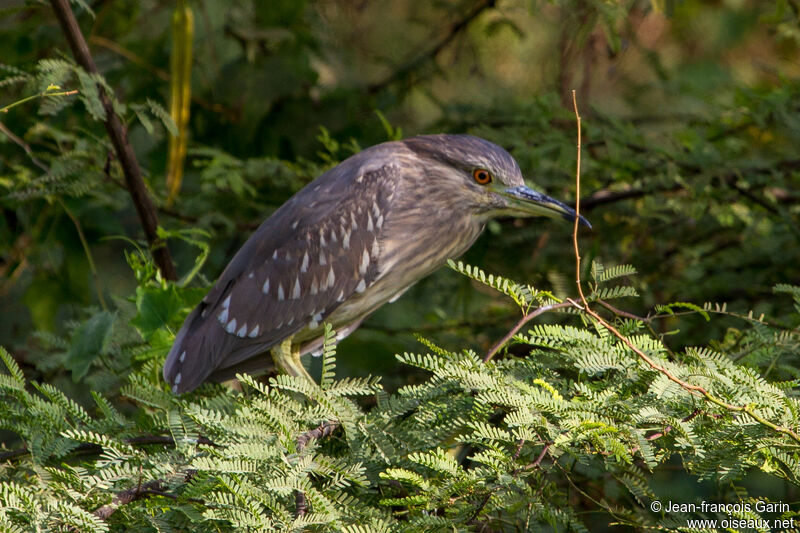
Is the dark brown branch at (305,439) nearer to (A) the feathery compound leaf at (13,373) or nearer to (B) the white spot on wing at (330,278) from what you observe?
(A) the feathery compound leaf at (13,373)

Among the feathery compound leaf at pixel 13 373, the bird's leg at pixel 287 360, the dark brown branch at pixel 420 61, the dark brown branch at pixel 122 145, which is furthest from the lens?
the dark brown branch at pixel 420 61

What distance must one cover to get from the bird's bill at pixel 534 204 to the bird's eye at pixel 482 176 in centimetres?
8

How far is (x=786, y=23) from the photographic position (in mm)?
3777

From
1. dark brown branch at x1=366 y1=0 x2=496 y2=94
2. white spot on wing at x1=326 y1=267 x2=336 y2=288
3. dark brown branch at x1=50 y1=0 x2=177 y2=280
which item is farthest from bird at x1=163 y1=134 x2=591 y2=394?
dark brown branch at x1=366 y1=0 x2=496 y2=94

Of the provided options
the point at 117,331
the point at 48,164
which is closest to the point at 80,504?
the point at 117,331

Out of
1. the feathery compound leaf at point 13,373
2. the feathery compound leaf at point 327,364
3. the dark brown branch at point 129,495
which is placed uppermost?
the feathery compound leaf at point 327,364

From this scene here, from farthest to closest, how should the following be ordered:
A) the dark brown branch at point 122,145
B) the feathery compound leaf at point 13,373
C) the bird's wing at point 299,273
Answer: the bird's wing at point 299,273 < the dark brown branch at point 122,145 < the feathery compound leaf at point 13,373

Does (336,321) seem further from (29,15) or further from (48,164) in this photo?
(29,15)

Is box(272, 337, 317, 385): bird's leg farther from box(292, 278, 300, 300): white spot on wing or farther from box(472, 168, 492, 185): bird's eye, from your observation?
box(472, 168, 492, 185): bird's eye

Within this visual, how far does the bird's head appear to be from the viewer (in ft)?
9.16

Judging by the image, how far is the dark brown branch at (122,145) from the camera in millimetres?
2602

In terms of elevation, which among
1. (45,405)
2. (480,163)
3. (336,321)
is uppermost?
(480,163)

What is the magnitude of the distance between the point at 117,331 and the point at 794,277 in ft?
8.68

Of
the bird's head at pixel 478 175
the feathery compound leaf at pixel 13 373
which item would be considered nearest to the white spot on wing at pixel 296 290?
the bird's head at pixel 478 175
